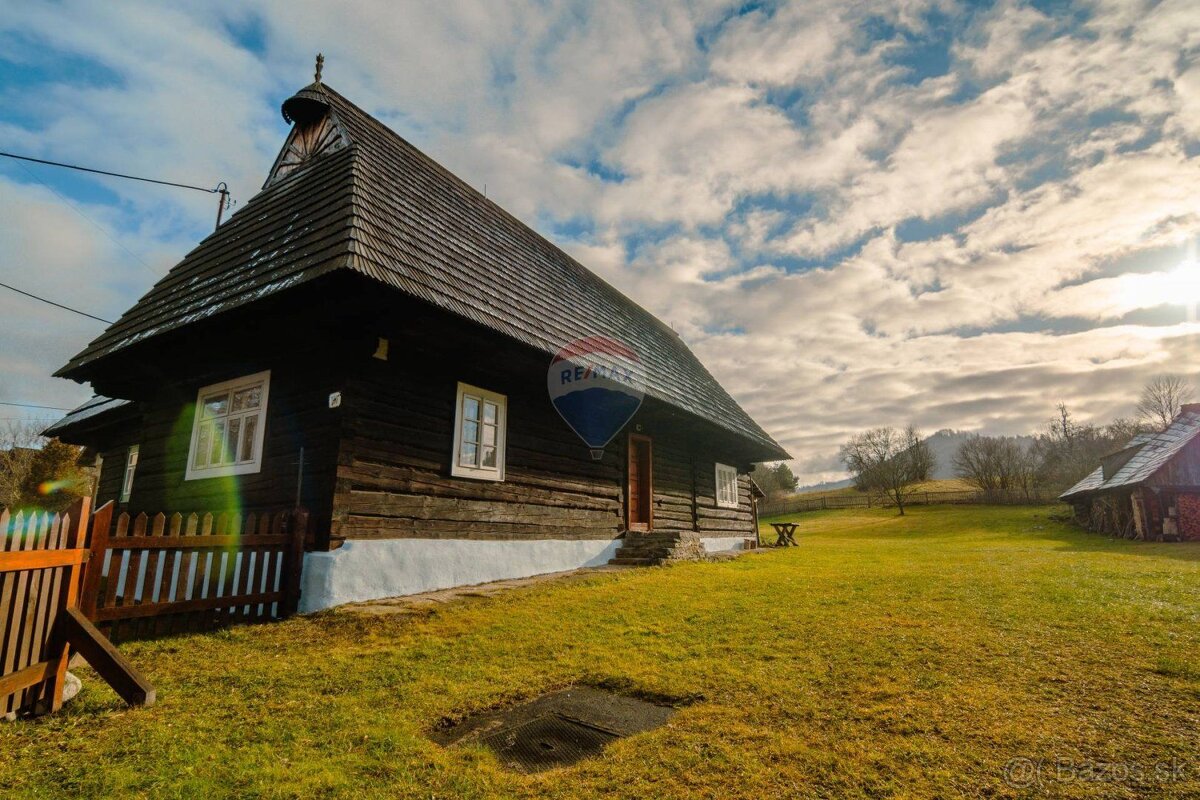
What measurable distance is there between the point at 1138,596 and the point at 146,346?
1289cm

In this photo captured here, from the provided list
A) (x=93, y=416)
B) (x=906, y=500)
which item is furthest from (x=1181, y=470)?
(x=93, y=416)

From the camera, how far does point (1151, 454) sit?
2478 cm

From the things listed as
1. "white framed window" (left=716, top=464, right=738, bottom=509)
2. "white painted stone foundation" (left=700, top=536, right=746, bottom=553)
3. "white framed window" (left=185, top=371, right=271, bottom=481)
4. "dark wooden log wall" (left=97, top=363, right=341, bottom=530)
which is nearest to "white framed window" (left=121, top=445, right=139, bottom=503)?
"dark wooden log wall" (left=97, top=363, right=341, bottom=530)

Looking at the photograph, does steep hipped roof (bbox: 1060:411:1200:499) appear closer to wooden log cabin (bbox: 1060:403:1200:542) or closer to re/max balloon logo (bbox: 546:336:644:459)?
wooden log cabin (bbox: 1060:403:1200:542)

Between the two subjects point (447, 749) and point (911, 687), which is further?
point (911, 687)

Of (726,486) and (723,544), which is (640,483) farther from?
(726,486)

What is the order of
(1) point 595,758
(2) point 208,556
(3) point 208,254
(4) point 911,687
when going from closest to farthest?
(1) point 595,758 < (4) point 911,687 < (2) point 208,556 < (3) point 208,254

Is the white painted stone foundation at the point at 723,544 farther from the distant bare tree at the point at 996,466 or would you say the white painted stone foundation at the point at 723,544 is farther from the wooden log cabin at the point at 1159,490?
the distant bare tree at the point at 996,466

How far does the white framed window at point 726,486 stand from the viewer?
16.8 meters

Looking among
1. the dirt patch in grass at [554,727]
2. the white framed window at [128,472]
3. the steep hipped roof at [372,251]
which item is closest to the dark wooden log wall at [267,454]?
the steep hipped roof at [372,251]

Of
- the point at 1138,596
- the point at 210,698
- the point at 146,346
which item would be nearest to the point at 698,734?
the point at 210,698

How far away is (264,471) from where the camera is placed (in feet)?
25.1

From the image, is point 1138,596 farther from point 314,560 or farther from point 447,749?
point 314,560

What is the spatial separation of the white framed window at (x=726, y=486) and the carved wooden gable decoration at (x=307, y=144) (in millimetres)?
12258
